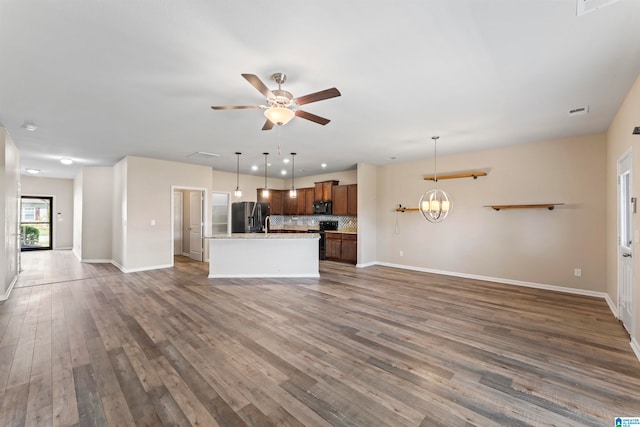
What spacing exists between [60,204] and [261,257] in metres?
9.20

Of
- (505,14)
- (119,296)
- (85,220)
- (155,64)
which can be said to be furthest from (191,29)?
(85,220)

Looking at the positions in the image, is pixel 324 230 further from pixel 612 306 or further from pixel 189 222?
pixel 612 306

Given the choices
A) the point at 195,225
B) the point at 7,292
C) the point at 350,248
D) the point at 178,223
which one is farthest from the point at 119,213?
the point at 350,248

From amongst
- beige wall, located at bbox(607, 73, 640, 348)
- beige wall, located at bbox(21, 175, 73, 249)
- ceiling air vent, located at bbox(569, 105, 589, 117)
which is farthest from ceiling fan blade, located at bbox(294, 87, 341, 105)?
Answer: beige wall, located at bbox(21, 175, 73, 249)

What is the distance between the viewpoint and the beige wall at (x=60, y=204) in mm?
9742

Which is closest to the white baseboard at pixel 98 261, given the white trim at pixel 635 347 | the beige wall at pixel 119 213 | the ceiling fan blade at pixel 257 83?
the beige wall at pixel 119 213

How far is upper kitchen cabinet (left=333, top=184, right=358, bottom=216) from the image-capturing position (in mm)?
7520

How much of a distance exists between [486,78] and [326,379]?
3.11m

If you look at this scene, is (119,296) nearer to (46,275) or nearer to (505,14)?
(46,275)

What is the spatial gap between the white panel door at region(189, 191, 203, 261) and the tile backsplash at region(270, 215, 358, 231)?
250cm

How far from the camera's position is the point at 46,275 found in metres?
6.00

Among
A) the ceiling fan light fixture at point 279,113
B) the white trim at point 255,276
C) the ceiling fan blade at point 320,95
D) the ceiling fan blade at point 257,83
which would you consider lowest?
the white trim at point 255,276

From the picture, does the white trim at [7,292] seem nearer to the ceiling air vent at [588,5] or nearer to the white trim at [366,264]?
the white trim at [366,264]

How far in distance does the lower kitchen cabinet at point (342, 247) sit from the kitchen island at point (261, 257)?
160 cm
